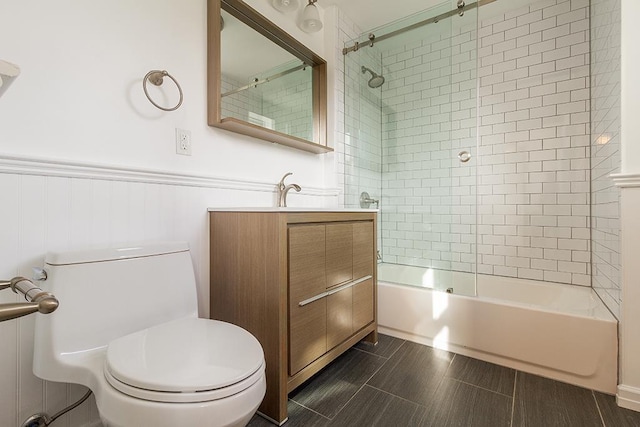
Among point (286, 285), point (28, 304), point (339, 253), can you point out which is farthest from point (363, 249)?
point (28, 304)

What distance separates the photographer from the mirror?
1486mm

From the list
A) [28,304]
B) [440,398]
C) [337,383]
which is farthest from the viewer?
[337,383]

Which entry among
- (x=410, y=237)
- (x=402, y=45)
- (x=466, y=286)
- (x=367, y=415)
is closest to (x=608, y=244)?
(x=466, y=286)

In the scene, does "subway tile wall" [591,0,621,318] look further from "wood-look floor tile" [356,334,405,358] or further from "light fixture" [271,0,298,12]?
"light fixture" [271,0,298,12]

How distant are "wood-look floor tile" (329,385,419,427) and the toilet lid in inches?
24.4

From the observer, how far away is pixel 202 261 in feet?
4.76

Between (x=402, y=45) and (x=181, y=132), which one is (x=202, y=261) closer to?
(x=181, y=132)

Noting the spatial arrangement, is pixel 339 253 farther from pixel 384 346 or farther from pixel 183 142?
pixel 183 142

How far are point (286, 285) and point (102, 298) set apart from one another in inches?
24.7

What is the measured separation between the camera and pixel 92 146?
43.6 inches

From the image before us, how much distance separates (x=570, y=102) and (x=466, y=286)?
1.59m

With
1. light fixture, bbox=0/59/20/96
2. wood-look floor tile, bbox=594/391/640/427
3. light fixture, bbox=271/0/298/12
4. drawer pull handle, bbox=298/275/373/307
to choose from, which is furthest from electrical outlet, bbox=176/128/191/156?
wood-look floor tile, bbox=594/391/640/427

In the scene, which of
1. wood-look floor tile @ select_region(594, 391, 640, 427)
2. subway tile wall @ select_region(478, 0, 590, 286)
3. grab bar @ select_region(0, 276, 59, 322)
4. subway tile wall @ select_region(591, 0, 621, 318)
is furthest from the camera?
subway tile wall @ select_region(478, 0, 590, 286)

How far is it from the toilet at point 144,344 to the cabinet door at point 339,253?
1.92 ft
